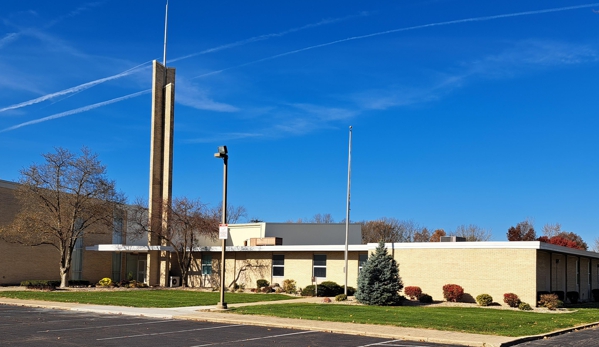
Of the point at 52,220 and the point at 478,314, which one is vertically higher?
the point at 52,220

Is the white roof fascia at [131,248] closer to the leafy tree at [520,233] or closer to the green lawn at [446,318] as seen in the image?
the green lawn at [446,318]

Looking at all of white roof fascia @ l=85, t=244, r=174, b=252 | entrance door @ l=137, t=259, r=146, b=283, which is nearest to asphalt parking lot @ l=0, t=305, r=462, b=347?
white roof fascia @ l=85, t=244, r=174, b=252

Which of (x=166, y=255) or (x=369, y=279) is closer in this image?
(x=369, y=279)

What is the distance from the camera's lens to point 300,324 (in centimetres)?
2041

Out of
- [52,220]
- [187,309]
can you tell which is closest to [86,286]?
[52,220]

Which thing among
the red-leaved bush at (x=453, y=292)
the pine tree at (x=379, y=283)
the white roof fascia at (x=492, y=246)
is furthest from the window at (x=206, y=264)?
the red-leaved bush at (x=453, y=292)

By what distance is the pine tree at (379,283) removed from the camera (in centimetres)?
3056

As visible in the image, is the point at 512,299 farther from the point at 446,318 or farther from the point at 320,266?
the point at 320,266

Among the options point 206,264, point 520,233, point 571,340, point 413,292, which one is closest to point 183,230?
point 206,264

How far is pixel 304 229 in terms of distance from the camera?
178ft

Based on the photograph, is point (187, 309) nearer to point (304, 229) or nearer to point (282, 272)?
point (282, 272)

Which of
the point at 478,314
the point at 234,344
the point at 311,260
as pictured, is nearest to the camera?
the point at 234,344

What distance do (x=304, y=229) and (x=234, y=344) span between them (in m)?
38.4

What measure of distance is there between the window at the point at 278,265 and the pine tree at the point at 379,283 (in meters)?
11.8
